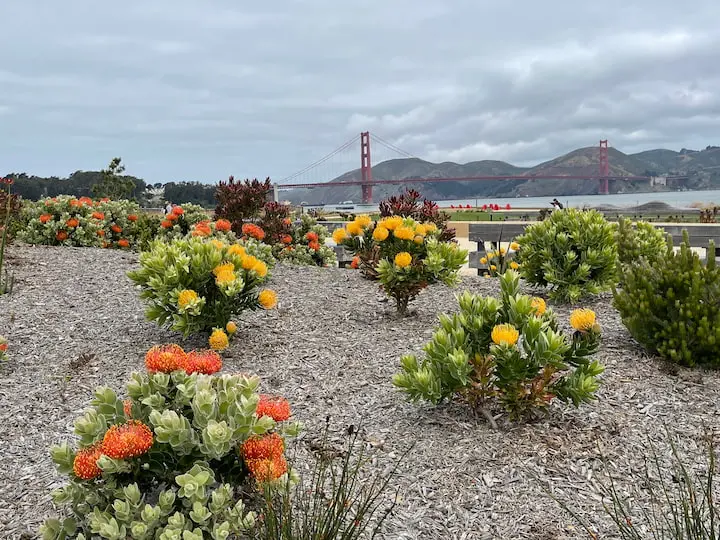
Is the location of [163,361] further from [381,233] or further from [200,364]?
[381,233]

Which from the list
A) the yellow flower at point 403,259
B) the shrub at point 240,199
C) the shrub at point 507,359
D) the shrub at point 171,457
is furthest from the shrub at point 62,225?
the shrub at point 171,457

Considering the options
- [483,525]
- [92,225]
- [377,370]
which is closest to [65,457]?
[483,525]

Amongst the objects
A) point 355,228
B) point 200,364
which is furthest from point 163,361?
point 355,228

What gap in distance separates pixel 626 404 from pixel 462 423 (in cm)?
101

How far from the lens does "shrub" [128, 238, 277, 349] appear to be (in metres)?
4.23

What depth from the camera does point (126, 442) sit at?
200 centimetres

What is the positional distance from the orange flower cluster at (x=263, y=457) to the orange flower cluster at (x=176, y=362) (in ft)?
1.21

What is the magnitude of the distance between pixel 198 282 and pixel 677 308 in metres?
3.29

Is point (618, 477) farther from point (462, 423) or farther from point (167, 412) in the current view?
point (167, 412)

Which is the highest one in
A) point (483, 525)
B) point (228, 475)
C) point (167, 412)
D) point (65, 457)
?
point (167, 412)

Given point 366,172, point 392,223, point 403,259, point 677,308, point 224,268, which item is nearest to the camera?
point 677,308

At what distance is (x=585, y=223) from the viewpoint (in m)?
6.03

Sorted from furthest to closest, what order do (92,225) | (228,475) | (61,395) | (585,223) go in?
(92,225)
(585,223)
(61,395)
(228,475)

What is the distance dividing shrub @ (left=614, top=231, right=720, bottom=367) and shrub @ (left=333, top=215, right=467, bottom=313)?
1.42 m
